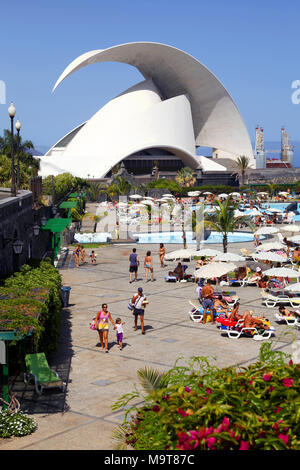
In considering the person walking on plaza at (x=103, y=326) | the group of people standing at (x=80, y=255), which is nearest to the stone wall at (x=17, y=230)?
the group of people standing at (x=80, y=255)

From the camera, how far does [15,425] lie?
887cm

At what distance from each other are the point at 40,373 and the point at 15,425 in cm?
175

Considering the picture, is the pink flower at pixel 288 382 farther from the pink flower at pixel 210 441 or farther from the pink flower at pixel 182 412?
the pink flower at pixel 210 441

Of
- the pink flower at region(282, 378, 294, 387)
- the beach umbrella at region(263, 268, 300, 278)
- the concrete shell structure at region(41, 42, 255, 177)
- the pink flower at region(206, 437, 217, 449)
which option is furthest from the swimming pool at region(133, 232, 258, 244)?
the concrete shell structure at region(41, 42, 255, 177)

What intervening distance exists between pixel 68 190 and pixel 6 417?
54239 millimetres

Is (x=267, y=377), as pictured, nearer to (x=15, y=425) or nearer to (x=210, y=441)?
(x=210, y=441)

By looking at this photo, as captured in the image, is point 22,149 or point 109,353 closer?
point 109,353

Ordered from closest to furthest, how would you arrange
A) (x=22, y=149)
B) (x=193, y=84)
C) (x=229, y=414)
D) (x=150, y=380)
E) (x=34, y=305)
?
(x=229, y=414)
(x=150, y=380)
(x=34, y=305)
(x=22, y=149)
(x=193, y=84)

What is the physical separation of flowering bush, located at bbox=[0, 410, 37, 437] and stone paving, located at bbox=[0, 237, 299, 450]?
0.12 meters

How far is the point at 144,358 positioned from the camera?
12.9m

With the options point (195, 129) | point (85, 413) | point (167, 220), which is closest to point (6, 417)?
point (85, 413)

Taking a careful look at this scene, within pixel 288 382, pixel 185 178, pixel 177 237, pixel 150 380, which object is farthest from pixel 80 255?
pixel 185 178

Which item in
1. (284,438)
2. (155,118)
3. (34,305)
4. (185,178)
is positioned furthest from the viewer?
(155,118)
